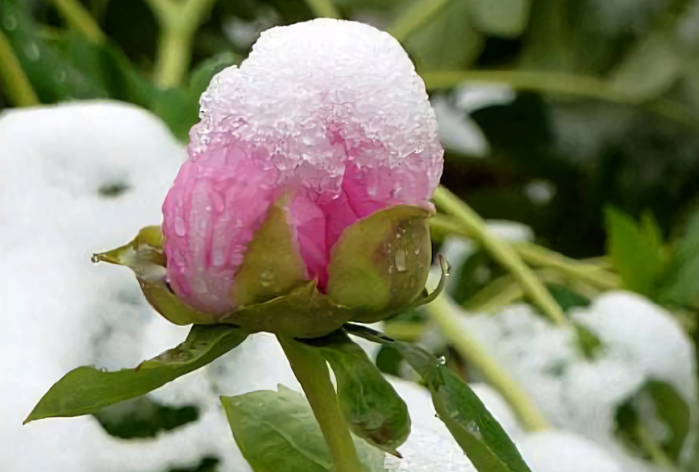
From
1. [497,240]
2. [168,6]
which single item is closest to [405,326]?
[497,240]

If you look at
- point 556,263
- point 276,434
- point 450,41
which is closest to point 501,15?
point 450,41

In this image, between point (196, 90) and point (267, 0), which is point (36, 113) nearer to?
point (196, 90)

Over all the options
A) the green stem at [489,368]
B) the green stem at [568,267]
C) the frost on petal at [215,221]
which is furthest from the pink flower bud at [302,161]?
the green stem at [568,267]

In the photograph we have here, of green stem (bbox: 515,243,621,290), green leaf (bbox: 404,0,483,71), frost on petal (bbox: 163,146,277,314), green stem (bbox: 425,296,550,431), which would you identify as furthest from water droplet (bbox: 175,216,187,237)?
green leaf (bbox: 404,0,483,71)

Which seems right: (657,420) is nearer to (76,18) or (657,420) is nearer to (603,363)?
(603,363)

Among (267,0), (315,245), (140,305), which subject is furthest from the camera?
(267,0)

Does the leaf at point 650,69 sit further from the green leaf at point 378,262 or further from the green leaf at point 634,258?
the green leaf at point 378,262
